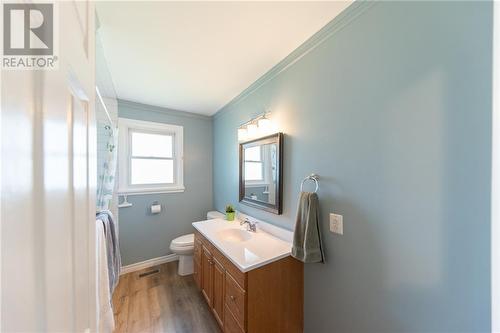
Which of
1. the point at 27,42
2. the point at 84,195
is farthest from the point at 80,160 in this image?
the point at 27,42

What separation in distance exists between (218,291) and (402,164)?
1.67 metres

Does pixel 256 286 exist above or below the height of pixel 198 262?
above

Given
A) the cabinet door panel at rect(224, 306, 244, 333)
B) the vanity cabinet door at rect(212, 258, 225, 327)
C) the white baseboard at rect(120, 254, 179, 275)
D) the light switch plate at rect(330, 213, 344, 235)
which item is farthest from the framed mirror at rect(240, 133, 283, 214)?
the white baseboard at rect(120, 254, 179, 275)

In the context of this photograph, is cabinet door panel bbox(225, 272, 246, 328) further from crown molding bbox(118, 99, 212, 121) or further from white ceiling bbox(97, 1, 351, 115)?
crown molding bbox(118, 99, 212, 121)

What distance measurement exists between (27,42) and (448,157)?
1367 millimetres

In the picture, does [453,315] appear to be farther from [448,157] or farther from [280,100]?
[280,100]

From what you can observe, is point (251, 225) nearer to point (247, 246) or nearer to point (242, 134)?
point (247, 246)

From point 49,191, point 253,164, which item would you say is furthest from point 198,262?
point 49,191

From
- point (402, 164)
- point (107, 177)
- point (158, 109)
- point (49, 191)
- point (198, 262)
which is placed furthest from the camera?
point (158, 109)

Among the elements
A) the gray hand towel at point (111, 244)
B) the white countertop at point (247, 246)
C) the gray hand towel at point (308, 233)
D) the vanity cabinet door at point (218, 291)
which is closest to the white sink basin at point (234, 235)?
the white countertop at point (247, 246)

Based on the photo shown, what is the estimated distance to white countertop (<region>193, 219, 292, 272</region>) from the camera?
1313 millimetres

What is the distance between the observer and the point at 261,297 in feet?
4.21

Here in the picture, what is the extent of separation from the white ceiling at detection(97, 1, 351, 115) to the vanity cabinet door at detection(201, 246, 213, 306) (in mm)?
1821

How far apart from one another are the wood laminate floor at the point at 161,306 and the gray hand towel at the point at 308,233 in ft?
3.78
